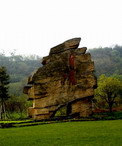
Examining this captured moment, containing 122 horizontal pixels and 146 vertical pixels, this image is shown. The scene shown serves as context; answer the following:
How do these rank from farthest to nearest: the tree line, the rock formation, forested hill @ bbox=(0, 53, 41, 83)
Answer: forested hill @ bbox=(0, 53, 41, 83), the tree line, the rock formation

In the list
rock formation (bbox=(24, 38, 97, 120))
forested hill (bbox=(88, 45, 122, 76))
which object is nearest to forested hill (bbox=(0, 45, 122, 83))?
forested hill (bbox=(88, 45, 122, 76))

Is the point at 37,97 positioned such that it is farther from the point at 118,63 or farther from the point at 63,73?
the point at 118,63

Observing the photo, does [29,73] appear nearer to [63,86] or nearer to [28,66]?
[28,66]

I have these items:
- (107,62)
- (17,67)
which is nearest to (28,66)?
(17,67)

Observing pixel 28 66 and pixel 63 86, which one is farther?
pixel 28 66

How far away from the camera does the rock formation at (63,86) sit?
22.4 metres

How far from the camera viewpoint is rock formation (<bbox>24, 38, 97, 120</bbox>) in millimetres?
22406

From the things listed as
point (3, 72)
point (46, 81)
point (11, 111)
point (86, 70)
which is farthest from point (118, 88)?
point (11, 111)

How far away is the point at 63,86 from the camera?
22781mm

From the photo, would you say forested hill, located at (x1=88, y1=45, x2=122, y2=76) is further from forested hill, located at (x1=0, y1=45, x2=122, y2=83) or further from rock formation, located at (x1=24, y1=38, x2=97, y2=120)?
rock formation, located at (x1=24, y1=38, x2=97, y2=120)

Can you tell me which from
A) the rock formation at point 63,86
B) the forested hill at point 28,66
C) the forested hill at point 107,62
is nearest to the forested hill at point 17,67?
the forested hill at point 28,66

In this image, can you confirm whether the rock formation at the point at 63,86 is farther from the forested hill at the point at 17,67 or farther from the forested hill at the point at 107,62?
the forested hill at the point at 17,67

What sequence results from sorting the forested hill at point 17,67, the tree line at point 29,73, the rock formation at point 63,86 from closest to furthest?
the rock formation at point 63,86 → the tree line at point 29,73 → the forested hill at point 17,67

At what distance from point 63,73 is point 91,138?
493 inches
